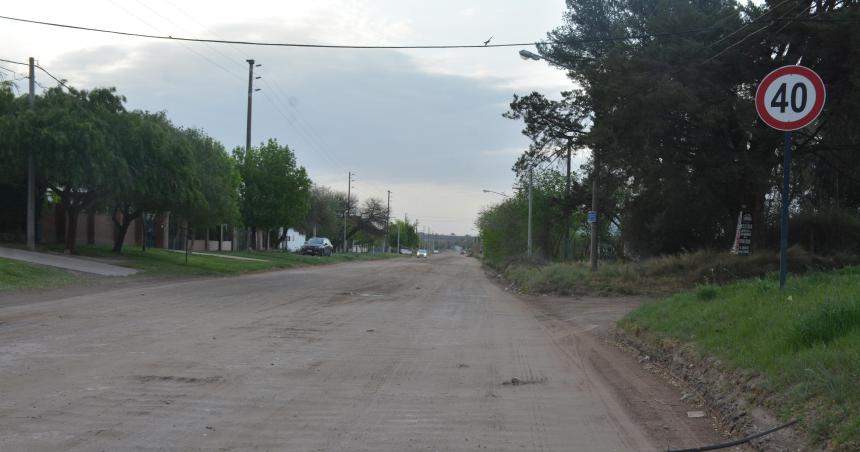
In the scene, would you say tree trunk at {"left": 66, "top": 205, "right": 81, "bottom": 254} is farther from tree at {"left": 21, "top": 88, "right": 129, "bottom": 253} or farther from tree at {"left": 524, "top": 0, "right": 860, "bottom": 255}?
tree at {"left": 524, "top": 0, "right": 860, "bottom": 255}

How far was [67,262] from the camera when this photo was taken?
27.5m

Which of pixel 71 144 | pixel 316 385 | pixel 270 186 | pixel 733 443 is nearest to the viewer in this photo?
pixel 733 443

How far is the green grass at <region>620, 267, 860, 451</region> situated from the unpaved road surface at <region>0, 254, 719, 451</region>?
819mm

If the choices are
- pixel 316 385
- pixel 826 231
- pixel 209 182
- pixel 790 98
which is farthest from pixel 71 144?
pixel 826 231

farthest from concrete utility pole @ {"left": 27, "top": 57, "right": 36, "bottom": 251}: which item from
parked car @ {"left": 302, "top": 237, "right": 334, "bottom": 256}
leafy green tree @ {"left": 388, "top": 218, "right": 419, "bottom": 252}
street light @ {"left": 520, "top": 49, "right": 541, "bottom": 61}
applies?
leafy green tree @ {"left": 388, "top": 218, "right": 419, "bottom": 252}

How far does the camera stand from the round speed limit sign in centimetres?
937

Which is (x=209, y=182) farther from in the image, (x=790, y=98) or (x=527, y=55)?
(x=790, y=98)

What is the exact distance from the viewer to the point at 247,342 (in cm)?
1134

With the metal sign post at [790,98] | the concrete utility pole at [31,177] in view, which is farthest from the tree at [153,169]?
the metal sign post at [790,98]

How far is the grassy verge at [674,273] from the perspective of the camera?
77.3 feet

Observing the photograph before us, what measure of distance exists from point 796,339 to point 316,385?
499 cm

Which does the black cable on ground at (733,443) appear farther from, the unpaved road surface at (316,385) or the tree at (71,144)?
the tree at (71,144)

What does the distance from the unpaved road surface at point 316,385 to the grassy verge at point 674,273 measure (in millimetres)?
8807

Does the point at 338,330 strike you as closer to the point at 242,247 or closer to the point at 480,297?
the point at 480,297
